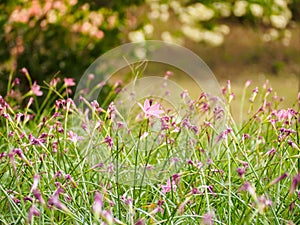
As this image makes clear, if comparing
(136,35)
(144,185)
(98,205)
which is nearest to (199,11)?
(136,35)

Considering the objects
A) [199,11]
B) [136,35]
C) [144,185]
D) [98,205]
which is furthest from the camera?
[199,11]

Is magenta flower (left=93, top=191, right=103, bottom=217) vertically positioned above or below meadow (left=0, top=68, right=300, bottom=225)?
above

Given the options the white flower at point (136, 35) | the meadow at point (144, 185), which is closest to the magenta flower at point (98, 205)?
the meadow at point (144, 185)

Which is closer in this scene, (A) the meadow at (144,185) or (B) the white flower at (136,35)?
(A) the meadow at (144,185)

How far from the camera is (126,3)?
464cm

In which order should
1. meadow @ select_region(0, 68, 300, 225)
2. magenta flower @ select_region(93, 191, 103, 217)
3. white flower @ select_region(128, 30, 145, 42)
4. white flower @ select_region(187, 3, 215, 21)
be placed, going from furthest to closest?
1. white flower @ select_region(187, 3, 215, 21)
2. white flower @ select_region(128, 30, 145, 42)
3. meadow @ select_region(0, 68, 300, 225)
4. magenta flower @ select_region(93, 191, 103, 217)

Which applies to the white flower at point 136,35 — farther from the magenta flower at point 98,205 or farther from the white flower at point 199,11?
the magenta flower at point 98,205

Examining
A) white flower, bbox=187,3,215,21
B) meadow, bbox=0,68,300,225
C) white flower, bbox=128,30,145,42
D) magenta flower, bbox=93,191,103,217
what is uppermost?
white flower, bbox=187,3,215,21

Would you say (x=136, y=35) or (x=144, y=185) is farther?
(x=136, y=35)

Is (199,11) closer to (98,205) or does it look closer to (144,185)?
(144,185)

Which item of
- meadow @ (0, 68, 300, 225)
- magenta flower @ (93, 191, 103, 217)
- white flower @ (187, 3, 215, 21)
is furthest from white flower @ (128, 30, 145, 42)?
magenta flower @ (93, 191, 103, 217)

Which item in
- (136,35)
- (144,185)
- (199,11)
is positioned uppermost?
(199,11)

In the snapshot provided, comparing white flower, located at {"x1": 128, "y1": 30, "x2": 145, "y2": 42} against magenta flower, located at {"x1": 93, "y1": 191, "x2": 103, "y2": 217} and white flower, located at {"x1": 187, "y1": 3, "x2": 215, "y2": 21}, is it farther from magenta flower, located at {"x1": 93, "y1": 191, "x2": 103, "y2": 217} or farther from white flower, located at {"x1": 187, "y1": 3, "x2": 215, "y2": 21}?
magenta flower, located at {"x1": 93, "y1": 191, "x2": 103, "y2": 217}

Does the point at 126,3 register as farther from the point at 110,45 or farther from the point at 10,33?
the point at 10,33
